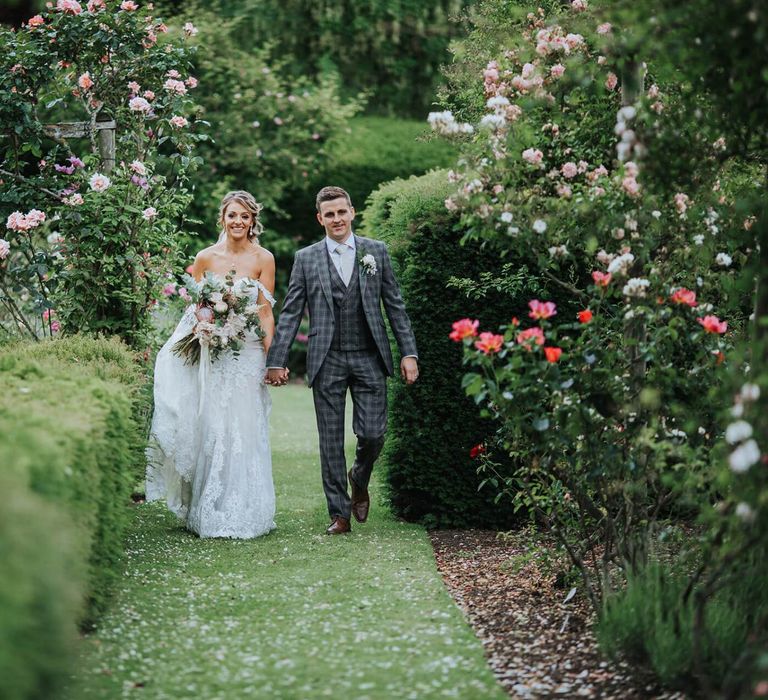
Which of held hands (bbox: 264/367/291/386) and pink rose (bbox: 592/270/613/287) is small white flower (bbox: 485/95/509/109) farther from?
held hands (bbox: 264/367/291/386)

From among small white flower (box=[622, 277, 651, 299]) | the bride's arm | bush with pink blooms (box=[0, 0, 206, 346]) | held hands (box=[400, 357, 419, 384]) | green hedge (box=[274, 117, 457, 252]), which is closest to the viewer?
small white flower (box=[622, 277, 651, 299])

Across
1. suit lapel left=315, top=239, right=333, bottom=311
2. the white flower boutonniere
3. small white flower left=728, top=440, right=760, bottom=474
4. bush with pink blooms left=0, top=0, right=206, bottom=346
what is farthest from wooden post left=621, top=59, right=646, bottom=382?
bush with pink blooms left=0, top=0, right=206, bottom=346

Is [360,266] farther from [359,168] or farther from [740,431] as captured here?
[359,168]

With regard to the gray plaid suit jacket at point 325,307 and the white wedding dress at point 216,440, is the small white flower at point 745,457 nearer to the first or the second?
the gray plaid suit jacket at point 325,307

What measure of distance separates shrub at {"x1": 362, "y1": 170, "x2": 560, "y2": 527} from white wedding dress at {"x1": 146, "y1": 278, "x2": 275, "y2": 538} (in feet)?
2.96

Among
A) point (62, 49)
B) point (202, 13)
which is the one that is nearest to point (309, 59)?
point (202, 13)

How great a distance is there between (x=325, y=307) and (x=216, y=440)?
1.05 meters

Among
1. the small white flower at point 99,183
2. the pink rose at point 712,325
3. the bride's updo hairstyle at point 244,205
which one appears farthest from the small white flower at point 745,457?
the small white flower at point 99,183

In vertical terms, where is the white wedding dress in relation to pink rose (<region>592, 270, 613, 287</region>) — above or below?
below

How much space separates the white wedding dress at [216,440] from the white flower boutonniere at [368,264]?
71cm

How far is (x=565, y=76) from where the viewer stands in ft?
15.3

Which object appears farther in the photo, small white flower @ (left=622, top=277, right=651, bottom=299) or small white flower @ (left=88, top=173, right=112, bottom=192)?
small white flower @ (left=88, top=173, right=112, bottom=192)

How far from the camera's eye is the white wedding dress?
6.39 meters

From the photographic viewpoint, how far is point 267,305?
664 cm
